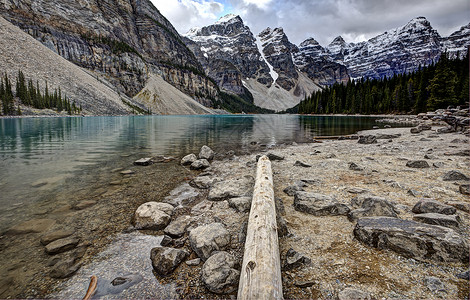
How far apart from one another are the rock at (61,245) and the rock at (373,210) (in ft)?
23.5

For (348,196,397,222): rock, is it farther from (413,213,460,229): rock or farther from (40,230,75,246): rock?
(40,230,75,246): rock

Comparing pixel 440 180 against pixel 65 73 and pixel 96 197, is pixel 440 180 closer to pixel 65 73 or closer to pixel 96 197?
pixel 96 197

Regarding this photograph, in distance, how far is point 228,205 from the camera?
6938 millimetres

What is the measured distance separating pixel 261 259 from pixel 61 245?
4.95 m

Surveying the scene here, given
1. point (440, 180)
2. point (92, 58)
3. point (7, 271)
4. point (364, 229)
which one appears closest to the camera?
point (7, 271)

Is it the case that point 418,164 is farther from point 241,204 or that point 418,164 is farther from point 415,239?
point 241,204

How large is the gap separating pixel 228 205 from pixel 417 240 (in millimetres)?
4857

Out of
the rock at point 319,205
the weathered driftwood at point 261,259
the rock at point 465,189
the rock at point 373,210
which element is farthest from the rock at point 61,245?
the rock at point 465,189

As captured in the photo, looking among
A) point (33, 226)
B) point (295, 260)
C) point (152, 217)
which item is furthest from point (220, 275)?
point (33, 226)

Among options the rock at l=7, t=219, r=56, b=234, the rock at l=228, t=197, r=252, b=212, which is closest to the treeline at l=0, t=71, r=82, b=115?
the rock at l=7, t=219, r=56, b=234

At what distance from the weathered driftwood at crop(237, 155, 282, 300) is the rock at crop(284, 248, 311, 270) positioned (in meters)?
0.50

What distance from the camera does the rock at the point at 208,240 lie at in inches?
176

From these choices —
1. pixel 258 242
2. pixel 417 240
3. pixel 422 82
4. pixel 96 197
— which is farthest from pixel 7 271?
pixel 422 82

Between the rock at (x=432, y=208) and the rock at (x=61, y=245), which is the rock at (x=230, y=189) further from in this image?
the rock at (x=432, y=208)
